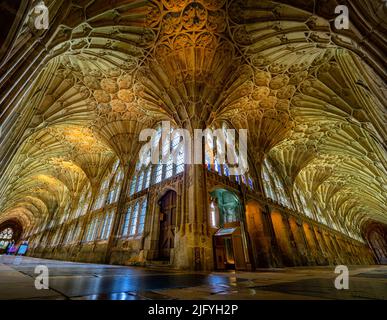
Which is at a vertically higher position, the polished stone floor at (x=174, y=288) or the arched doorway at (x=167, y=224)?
the arched doorway at (x=167, y=224)

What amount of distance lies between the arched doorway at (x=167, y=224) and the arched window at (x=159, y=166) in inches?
61.5

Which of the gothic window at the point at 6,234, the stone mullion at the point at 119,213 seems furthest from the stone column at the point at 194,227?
the gothic window at the point at 6,234

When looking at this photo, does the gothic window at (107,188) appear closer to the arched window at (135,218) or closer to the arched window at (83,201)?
the arched window at (83,201)

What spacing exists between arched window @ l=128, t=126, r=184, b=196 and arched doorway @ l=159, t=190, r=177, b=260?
1562mm

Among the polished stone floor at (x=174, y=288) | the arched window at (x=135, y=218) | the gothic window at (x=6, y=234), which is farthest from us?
the gothic window at (x=6, y=234)

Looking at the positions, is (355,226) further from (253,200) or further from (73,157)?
(73,157)

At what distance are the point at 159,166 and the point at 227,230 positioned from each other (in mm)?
7610

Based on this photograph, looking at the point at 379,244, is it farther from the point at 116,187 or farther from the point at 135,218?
the point at 116,187

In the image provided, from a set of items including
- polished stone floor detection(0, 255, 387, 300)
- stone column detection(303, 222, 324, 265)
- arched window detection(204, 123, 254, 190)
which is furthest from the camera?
stone column detection(303, 222, 324, 265)

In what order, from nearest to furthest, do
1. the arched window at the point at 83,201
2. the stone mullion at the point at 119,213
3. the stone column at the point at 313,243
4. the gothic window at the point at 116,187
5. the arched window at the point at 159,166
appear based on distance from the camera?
1. the arched window at the point at 159,166
2. the stone mullion at the point at 119,213
3. the stone column at the point at 313,243
4. the gothic window at the point at 116,187
5. the arched window at the point at 83,201

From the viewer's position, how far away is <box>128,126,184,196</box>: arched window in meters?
13.5

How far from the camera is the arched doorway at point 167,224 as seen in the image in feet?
36.9

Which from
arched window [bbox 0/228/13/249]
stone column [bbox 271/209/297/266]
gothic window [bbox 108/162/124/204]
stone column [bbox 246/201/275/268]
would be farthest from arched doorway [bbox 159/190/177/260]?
arched window [bbox 0/228/13/249]

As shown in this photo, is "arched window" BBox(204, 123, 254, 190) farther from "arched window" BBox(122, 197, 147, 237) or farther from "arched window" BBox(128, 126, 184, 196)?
"arched window" BBox(122, 197, 147, 237)
